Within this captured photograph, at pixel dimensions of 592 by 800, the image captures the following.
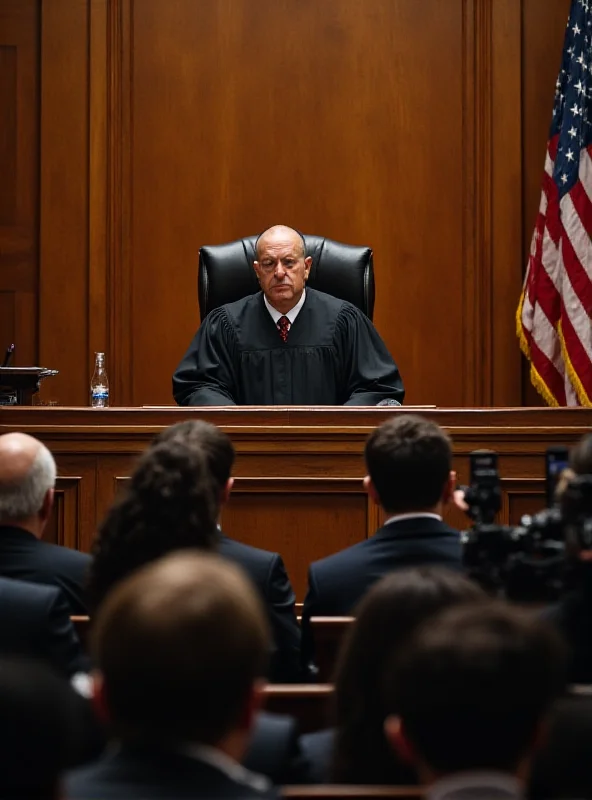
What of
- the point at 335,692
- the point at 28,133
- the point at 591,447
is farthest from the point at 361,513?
the point at 28,133

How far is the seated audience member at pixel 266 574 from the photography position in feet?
10.2

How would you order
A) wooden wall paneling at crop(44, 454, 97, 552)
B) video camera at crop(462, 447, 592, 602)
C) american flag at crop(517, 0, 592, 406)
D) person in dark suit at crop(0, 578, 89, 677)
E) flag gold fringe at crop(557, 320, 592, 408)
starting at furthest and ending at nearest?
1. american flag at crop(517, 0, 592, 406)
2. flag gold fringe at crop(557, 320, 592, 408)
3. wooden wall paneling at crop(44, 454, 97, 552)
4. person in dark suit at crop(0, 578, 89, 677)
5. video camera at crop(462, 447, 592, 602)

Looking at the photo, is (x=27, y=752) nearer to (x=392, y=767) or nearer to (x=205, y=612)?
(x=205, y=612)

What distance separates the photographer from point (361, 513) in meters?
4.49

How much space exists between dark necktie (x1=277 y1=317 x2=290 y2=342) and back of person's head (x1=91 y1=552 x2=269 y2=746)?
4.66m

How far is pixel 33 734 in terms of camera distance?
1.25 metres

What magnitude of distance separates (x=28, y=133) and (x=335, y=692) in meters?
6.08

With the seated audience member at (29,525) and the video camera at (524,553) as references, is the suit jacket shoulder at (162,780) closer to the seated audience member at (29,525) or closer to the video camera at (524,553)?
the video camera at (524,553)

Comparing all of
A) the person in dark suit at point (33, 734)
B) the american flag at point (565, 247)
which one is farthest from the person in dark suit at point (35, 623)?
the american flag at point (565, 247)

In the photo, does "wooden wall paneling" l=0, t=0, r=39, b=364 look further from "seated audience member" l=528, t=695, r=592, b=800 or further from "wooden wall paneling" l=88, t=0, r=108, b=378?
"seated audience member" l=528, t=695, r=592, b=800

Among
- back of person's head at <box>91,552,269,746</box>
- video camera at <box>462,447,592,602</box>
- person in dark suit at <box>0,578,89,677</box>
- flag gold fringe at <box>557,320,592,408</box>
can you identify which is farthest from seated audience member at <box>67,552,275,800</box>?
flag gold fringe at <box>557,320,592,408</box>

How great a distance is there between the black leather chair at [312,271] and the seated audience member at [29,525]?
306cm

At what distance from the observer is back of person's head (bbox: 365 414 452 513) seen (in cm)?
308

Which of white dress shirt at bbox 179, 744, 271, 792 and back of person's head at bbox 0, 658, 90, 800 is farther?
white dress shirt at bbox 179, 744, 271, 792
